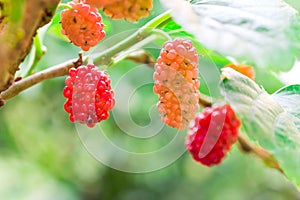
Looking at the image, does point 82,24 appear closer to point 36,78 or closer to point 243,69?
point 36,78

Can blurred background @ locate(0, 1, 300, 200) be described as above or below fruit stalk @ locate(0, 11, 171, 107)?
below

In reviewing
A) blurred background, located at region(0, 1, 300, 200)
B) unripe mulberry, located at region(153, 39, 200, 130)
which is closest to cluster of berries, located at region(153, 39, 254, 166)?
unripe mulberry, located at region(153, 39, 200, 130)

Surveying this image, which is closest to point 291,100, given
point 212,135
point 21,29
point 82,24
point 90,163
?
point 212,135

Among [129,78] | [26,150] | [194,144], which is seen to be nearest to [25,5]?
[194,144]

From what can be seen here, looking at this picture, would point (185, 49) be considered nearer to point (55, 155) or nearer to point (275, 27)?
point (275, 27)

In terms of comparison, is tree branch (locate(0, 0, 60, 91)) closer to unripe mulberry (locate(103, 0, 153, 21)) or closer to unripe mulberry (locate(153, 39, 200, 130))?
unripe mulberry (locate(103, 0, 153, 21))

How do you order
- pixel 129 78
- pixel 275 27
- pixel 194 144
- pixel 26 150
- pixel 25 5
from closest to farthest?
1. pixel 25 5
2. pixel 275 27
3. pixel 194 144
4. pixel 129 78
5. pixel 26 150

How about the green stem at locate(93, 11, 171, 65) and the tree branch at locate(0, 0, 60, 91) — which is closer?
the tree branch at locate(0, 0, 60, 91)
